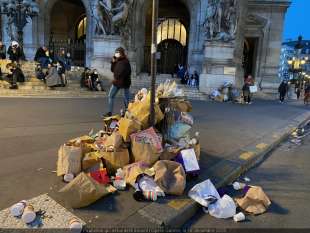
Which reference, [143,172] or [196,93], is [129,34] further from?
[143,172]

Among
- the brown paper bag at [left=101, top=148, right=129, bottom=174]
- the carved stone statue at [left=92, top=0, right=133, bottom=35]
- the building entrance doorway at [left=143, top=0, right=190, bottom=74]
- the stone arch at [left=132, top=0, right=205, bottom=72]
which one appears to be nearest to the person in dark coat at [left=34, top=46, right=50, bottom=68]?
the carved stone statue at [left=92, top=0, right=133, bottom=35]

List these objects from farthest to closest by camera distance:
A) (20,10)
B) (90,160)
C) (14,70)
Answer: (20,10), (14,70), (90,160)

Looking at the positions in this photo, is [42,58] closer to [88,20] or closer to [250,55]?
[88,20]

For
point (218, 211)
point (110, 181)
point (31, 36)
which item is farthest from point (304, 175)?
point (31, 36)

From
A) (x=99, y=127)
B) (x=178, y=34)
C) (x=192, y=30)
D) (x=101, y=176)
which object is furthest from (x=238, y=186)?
(x=178, y=34)

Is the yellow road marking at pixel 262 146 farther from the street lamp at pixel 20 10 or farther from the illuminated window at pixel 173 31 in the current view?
the illuminated window at pixel 173 31

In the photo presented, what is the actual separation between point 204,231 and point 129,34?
65.8 ft

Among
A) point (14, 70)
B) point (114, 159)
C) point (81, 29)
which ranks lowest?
point (114, 159)

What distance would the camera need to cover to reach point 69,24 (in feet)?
102

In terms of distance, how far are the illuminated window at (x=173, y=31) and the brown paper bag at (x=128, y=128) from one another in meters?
27.5

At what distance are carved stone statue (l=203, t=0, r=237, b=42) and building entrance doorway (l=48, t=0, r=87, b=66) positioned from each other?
38.3 feet

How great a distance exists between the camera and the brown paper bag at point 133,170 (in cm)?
411

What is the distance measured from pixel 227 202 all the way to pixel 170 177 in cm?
78

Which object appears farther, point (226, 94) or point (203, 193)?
point (226, 94)
